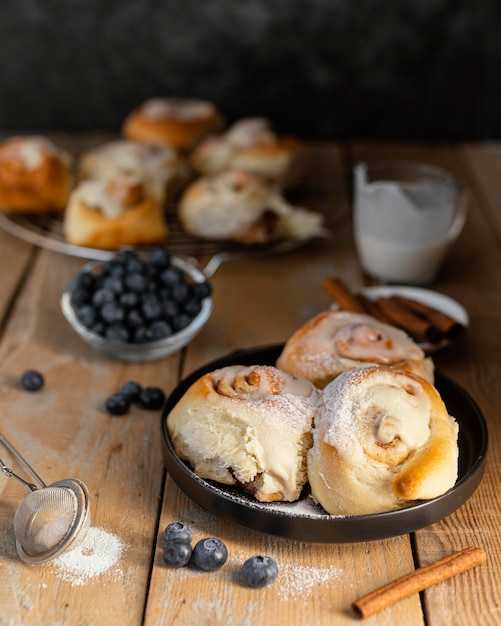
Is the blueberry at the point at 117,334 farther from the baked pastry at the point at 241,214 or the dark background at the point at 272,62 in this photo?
the dark background at the point at 272,62

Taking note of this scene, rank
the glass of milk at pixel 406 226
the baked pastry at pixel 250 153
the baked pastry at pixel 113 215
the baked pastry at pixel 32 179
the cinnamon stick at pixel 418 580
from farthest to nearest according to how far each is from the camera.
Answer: the baked pastry at pixel 250 153, the baked pastry at pixel 32 179, the baked pastry at pixel 113 215, the glass of milk at pixel 406 226, the cinnamon stick at pixel 418 580

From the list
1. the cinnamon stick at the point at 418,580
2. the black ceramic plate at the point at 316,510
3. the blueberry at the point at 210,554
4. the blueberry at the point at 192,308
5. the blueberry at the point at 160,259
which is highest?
the black ceramic plate at the point at 316,510

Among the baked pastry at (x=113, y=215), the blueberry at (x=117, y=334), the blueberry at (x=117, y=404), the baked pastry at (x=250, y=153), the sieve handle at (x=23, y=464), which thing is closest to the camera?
the sieve handle at (x=23, y=464)

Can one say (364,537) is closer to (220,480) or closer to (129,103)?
(220,480)

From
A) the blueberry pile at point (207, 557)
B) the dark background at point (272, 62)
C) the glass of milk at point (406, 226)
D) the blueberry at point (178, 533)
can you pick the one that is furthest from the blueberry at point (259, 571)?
the dark background at point (272, 62)

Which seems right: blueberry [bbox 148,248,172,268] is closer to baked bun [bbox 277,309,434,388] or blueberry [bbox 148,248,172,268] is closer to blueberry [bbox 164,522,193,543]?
baked bun [bbox 277,309,434,388]

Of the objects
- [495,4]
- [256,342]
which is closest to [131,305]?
[256,342]
